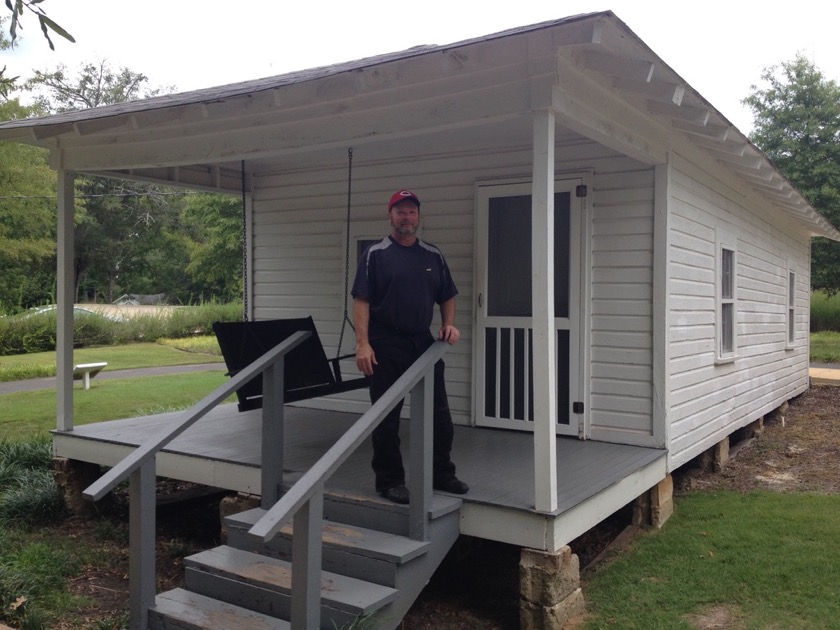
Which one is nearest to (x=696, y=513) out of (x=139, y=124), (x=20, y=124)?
(x=139, y=124)

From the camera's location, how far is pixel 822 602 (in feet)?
12.9

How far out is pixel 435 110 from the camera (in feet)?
13.5

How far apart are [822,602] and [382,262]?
2.89 metres

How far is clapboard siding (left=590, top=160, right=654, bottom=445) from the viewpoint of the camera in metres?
5.44

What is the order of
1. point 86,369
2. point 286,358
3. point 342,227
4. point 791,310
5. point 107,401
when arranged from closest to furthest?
point 286,358 → point 342,227 → point 107,401 → point 791,310 → point 86,369

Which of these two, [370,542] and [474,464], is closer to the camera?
[370,542]

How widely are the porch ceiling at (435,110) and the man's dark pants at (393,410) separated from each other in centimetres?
117

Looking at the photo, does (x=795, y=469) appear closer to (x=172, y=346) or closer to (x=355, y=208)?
(x=355, y=208)

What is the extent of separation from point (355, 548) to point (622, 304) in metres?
2.87

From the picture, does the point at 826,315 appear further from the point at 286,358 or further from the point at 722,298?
the point at 286,358

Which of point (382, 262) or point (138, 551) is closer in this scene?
point (138, 551)

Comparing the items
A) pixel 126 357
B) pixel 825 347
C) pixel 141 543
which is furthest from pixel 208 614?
pixel 825 347

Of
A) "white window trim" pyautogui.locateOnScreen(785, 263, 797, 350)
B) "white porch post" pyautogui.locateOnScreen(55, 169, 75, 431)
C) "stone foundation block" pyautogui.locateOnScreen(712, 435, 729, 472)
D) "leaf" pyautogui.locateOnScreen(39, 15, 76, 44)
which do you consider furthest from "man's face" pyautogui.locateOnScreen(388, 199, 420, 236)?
"white window trim" pyautogui.locateOnScreen(785, 263, 797, 350)

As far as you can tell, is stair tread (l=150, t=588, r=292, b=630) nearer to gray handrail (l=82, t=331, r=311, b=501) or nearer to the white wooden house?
gray handrail (l=82, t=331, r=311, b=501)
